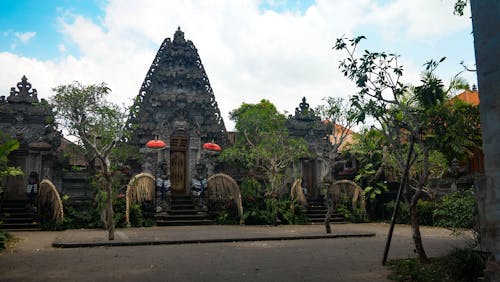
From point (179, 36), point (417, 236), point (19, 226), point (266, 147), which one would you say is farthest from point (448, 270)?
point (179, 36)

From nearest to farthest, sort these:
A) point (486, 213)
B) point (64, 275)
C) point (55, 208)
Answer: point (486, 213), point (64, 275), point (55, 208)

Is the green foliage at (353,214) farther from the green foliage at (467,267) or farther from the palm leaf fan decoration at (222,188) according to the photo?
the green foliage at (467,267)

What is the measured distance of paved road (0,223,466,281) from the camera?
723 centimetres

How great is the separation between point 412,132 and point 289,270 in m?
3.50

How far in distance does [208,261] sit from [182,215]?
10864mm

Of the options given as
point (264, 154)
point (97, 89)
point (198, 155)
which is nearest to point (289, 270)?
point (97, 89)

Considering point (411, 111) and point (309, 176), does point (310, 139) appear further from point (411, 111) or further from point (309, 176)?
point (411, 111)

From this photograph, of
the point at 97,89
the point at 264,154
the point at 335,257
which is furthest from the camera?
the point at 264,154

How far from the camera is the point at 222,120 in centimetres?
2500

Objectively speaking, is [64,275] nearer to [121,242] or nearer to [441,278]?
[121,242]

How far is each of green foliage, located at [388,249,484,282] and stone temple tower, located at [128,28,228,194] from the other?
1487 cm

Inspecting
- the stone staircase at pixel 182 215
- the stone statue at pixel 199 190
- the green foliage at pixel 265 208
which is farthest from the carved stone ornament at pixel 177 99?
the green foliage at pixel 265 208

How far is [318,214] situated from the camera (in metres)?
21.9

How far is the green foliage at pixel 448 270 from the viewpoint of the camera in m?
6.27
